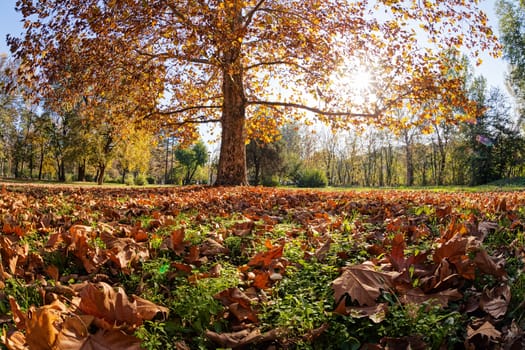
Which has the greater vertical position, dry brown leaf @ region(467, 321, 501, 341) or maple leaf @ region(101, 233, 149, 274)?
maple leaf @ region(101, 233, 149, 274)

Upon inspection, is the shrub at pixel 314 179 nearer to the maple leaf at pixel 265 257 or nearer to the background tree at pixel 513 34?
the background tree at pixel 513 34

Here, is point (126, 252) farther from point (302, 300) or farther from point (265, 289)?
point (302, 300)

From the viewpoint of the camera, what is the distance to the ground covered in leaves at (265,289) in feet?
4.68

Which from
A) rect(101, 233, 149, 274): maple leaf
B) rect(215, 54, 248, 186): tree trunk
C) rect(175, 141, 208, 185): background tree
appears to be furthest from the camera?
rect(175, 141, 208, 185): background tree

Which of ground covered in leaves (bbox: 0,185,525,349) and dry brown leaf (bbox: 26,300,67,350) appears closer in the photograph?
dry brown leaf (bbox: 26,300,67,350)

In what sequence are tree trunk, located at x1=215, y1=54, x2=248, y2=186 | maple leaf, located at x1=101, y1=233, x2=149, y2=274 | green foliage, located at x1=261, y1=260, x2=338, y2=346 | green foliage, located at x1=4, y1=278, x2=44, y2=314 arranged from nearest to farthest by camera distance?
green foliage, located at x1=261, y1=260, x2=338, y2=346, green foliage, located at x1=4, y1=278, x2=44, y2=314, maple leaf, located at x1=101, y1=233, x2=149, y2=274, tree trunk, located at x1=215, y1=54, x2=248, y2=186

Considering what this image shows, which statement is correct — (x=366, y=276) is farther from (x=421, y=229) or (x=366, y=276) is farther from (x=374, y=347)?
(x=421, y=229)

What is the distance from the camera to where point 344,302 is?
5.24ft

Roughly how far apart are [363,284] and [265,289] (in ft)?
1.71

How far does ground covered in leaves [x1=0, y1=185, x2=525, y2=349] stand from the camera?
1428mm

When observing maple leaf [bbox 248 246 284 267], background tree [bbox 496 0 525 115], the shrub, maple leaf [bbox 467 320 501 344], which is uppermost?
background tree [bbox 496 0 525 115]

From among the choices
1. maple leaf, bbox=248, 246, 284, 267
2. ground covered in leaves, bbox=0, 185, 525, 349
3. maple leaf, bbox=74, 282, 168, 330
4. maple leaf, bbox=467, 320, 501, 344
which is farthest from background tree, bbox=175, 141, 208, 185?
maple leaf, bbox=467, 320, 501, 344

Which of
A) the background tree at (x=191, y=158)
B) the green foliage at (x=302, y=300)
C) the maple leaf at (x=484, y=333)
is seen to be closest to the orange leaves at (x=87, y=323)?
the green foliage at (x=302, y=300)

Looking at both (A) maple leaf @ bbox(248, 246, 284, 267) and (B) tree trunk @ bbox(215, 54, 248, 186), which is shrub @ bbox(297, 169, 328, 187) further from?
(A) maple leaf @ bbox(248, 246, 284, 267)
